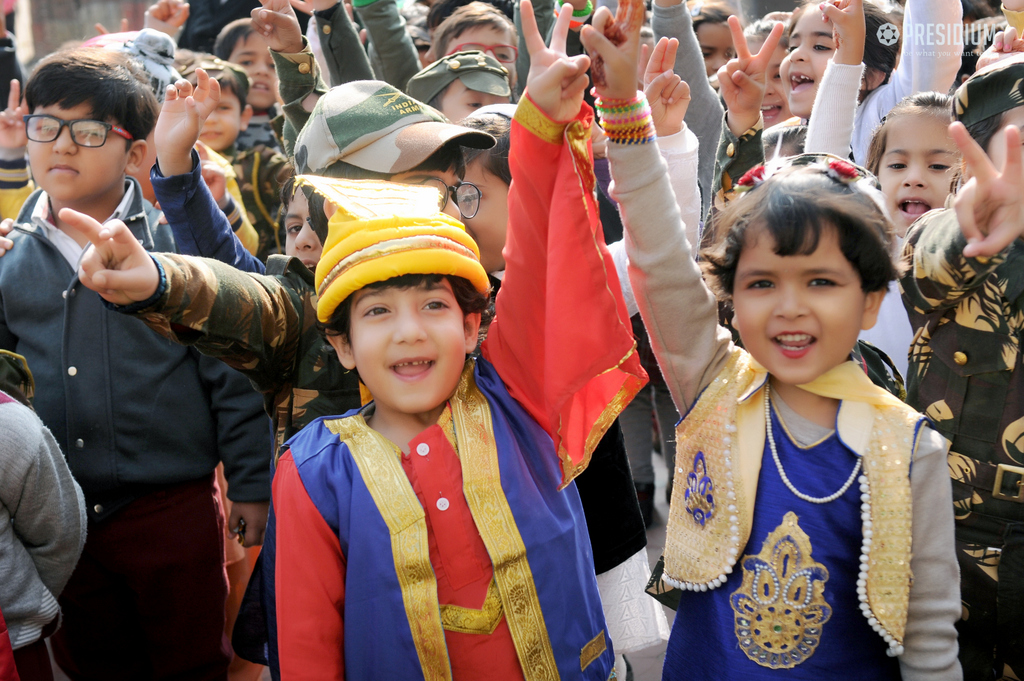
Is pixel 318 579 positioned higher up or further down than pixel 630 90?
further down

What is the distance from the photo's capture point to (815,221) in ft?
5.05

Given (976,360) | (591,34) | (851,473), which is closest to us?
(591,34)

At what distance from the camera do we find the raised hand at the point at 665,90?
2061 millimetres

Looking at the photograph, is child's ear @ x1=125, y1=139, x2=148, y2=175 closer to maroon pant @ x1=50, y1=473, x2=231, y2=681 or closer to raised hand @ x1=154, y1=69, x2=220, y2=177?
raised hand @ x1=154, y1=69, x2=220, y2=177

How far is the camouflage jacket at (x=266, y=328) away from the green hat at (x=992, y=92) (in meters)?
1.54

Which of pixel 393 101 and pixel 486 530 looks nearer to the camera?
pixel 486 530

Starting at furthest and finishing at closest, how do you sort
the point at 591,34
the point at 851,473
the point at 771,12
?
1. the point at 771,12
2. the point at 851,473
3. the point at 591,34

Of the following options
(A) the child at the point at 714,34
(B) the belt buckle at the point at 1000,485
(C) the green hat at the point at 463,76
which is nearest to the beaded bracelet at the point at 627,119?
(B) the belt buckle at the point at 1000,485

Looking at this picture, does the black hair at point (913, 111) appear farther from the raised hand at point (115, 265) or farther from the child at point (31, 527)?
the child at point (31, 527)

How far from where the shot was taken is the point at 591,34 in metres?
1.40

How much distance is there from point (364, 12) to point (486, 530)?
109 inches

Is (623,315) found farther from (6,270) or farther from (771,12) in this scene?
(771,12)

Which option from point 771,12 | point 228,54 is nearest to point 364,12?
point 228,54

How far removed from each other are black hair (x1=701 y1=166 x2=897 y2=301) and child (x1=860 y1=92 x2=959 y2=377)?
927mm
